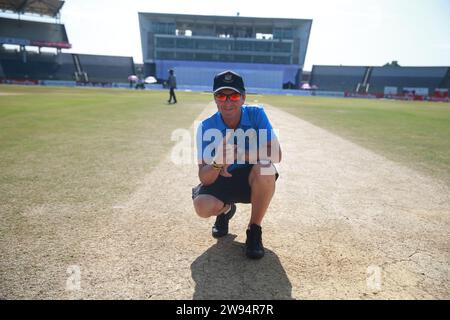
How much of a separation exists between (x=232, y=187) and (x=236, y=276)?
3.28ft

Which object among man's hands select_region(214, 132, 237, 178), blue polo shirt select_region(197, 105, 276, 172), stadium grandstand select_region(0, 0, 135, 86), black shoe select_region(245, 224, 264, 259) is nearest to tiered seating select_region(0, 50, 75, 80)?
stadium grandstand select_region(0, 0, 135, 86)

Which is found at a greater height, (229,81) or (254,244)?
(229,81)

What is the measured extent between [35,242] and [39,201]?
52.9 inches

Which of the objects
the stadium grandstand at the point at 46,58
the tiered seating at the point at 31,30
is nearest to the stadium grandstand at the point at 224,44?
the stadium grandstand at the point at 46,58

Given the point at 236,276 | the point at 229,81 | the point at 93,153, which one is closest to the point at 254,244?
the point at 236,276

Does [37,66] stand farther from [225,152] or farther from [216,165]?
[225,152]

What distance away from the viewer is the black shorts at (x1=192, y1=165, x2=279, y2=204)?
355cm

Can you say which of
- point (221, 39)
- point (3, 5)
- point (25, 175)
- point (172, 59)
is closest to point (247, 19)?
point (221, 39)

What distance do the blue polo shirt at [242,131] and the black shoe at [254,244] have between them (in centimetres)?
71

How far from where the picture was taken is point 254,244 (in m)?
3.24

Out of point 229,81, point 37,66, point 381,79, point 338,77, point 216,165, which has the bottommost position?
point 338,77

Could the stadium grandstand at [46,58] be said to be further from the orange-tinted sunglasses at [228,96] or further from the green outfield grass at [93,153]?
the orange-tinted sunglasses at [228,96]

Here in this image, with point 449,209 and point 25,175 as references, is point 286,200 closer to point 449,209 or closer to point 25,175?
point 449,209

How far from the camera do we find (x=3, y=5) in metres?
62.7
